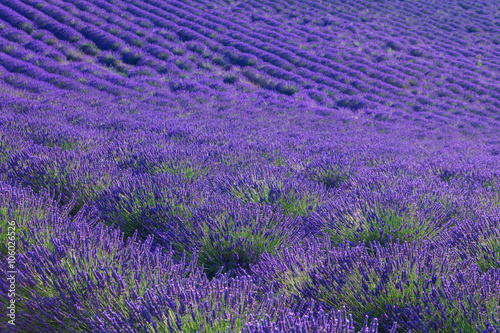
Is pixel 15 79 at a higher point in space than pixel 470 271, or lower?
lower

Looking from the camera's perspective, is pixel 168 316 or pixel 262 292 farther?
pixel 262 292

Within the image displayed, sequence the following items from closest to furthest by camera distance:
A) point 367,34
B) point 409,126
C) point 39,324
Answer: point 39,324 → point 409,126 → point 367,34

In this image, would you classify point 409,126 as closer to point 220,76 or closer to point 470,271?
point 220,76

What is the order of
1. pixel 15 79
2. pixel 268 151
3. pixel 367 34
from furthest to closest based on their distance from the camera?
pixel 367 34 → pixel 15 79 → pixel 268 151

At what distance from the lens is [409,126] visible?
32.9 feet

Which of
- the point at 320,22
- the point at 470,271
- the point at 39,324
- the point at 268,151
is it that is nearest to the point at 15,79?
the point at 268,151

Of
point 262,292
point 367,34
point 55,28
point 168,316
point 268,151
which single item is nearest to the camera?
point 168,316

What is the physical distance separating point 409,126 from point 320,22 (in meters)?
9.57

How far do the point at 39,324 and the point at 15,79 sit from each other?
9.14 meters

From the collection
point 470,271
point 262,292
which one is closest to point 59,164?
point 262,292

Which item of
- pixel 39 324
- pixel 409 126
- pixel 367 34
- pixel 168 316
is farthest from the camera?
pixel 367 34

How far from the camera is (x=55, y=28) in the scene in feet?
44.2

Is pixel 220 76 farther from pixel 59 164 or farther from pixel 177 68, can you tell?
pixel 59 164

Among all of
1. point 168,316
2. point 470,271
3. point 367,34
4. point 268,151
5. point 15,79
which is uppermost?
point 367,34
